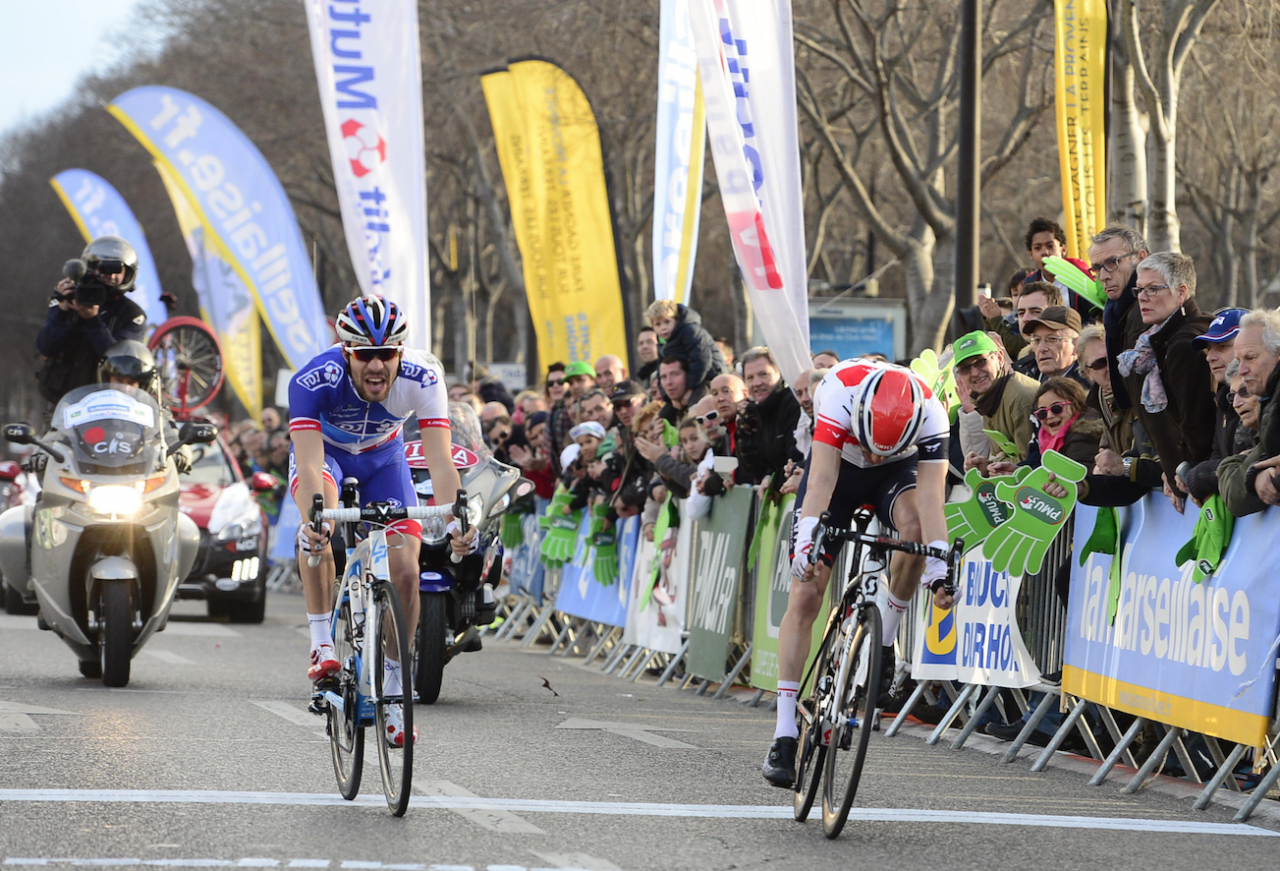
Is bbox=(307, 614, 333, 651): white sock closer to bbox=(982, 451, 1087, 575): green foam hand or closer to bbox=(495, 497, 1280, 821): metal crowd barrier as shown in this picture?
bbox=(495, 497, 1280, 821): metal crowd barrier

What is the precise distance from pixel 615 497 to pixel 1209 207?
2658 centimetres

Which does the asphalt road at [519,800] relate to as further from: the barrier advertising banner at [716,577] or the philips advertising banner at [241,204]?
the philips advertising banner at [241,204]

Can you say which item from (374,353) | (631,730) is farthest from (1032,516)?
(374,353)

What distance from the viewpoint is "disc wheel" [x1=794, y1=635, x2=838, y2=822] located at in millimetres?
7117

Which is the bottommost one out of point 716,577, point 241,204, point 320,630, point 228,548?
point 228,548

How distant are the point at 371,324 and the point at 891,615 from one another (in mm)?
2312

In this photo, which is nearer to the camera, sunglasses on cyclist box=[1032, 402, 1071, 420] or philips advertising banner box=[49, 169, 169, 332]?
sunglasses on cyclist box=[1032, 402, 1071, 420]

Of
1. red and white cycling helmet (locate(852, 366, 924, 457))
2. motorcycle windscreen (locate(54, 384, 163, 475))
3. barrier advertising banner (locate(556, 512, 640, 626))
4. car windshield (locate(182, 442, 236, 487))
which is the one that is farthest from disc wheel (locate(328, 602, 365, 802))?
car windshield (locate(182, 442, 236, 487))

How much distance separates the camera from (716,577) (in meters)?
13.3

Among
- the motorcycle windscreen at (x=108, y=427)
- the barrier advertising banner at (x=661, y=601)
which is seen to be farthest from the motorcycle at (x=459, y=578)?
the barrier advertising banner at (x=661, y=601)

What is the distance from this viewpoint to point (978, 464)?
35.4 ft

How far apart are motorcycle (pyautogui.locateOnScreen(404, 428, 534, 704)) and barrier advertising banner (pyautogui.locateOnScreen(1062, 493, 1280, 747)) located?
11.3ft

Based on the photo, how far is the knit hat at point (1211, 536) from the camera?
8242 mm

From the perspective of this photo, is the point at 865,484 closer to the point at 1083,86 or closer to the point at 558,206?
the point at 1083,86
